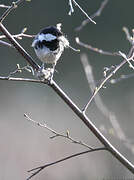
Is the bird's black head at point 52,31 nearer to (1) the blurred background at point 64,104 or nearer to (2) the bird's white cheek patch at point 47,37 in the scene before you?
(2) the bird's white cheek patch at point 47,37

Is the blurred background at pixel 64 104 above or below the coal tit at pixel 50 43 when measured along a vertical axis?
above

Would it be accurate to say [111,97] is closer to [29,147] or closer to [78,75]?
[78,75]

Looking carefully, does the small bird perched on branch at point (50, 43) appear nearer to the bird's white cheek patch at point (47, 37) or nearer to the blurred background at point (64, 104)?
the bird's white cheek patch at point (47, 37)

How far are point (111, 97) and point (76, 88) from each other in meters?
0.66

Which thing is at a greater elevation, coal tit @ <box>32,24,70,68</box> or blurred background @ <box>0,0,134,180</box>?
blurred background @ <box>0,0,134,180</box>

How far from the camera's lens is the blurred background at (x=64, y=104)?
6320 mm

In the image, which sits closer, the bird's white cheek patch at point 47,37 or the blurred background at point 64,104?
the bird's white cheek patch at point 47,37

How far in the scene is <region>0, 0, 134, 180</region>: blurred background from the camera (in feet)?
20.7

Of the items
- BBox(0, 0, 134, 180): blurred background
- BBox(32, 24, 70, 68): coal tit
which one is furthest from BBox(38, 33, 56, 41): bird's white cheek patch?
BBox(0, 0, 134, 180): blurred background

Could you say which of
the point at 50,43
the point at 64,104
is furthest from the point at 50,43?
the point at 64,104

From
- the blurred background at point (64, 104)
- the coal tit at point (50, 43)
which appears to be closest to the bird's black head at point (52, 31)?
the coal tit at point (50, 43)

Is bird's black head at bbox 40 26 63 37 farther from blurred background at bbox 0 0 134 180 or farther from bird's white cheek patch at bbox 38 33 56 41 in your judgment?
blurred background at bbox 0 0 134 180

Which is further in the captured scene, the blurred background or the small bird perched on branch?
the blurred background

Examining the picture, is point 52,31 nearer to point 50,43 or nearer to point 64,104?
point 50,43
